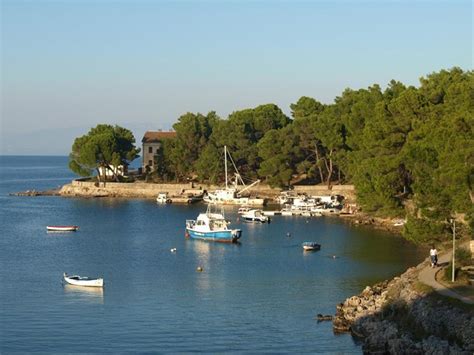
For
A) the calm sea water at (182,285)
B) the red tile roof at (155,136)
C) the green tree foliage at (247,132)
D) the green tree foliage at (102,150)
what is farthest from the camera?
the red tile roof at (155,136)

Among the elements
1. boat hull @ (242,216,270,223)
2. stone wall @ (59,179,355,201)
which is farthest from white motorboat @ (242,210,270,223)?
stone wall @ (59,179,355,201)

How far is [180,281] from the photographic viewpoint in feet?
170

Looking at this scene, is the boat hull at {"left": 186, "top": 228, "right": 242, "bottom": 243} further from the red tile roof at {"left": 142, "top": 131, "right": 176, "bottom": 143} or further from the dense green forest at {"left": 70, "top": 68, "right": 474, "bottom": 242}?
the red tile roof at {"left": 142, "top": 131, "right": 176, "bottom": 143}

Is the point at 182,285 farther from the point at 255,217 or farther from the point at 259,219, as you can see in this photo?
the point at 255,217

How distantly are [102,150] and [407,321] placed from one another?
82.6 metres

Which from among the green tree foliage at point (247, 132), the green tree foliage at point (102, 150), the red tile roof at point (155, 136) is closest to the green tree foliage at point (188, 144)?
the green tree foliage at point (247, 132)

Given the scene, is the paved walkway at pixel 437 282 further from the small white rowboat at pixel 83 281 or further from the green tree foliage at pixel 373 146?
the small white rowboat at pixel 83 281

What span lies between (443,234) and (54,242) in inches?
1392

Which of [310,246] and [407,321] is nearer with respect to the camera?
[407,321]

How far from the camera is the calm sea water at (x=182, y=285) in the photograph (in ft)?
126

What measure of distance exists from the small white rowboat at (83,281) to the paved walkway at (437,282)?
17.4 m

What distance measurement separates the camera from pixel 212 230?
7050cm

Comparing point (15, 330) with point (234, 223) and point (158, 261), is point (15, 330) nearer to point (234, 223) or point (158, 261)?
point (158, 261)

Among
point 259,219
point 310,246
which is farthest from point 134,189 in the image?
point 310,246
